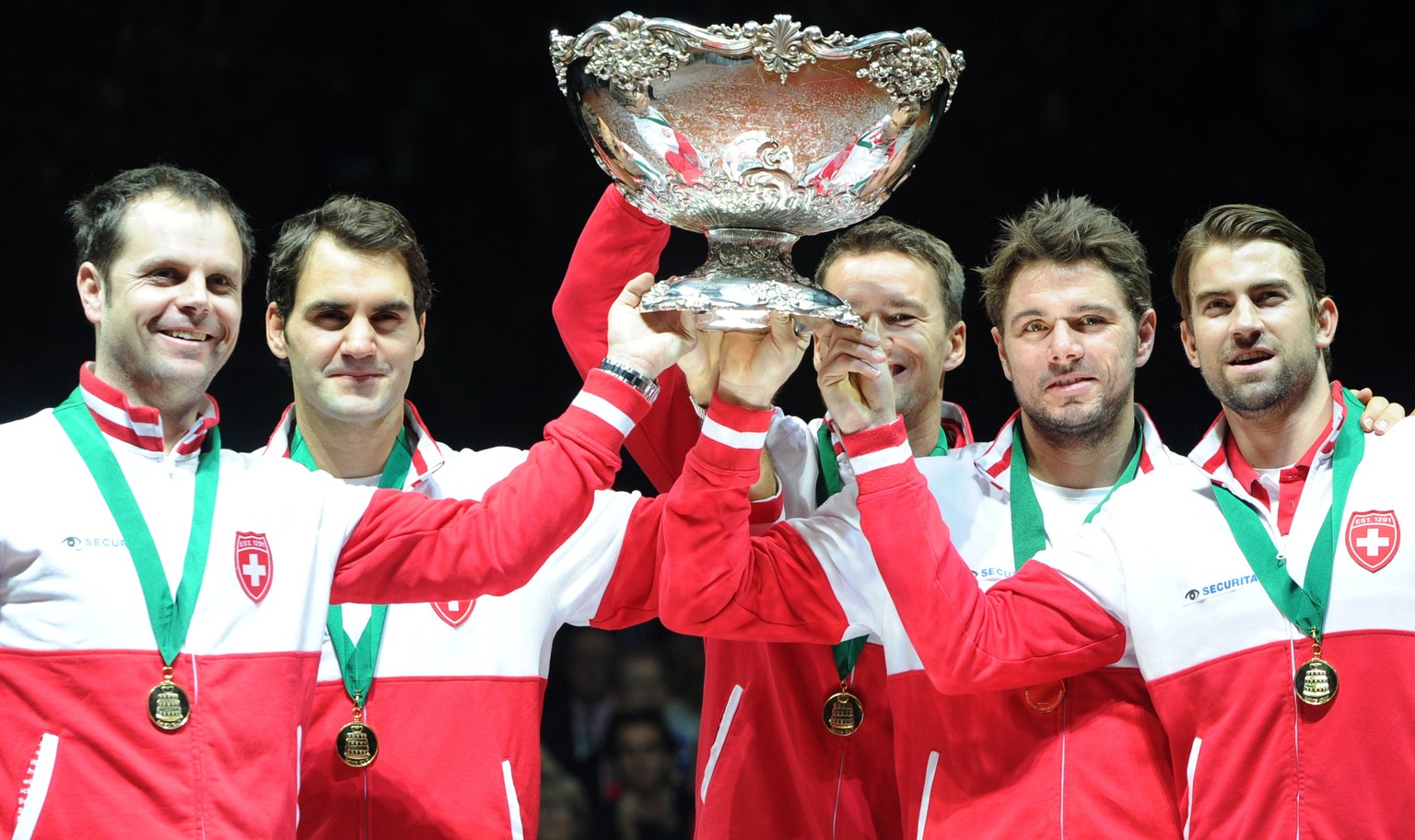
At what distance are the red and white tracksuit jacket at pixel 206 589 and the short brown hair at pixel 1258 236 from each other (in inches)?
45.0

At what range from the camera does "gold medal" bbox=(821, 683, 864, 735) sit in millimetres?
2873

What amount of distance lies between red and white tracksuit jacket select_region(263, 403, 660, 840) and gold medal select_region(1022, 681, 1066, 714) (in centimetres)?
73

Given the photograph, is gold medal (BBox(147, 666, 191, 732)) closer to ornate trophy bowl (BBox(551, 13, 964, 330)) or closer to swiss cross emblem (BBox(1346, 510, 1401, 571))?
ornate trophy bowl (BBox(551, 13, 964, 330))

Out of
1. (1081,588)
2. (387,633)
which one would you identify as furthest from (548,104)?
(1081,588)

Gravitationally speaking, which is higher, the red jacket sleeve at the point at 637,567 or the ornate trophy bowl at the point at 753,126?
the ornate trophy bowl at the point at 753,126

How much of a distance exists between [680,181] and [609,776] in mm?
2868

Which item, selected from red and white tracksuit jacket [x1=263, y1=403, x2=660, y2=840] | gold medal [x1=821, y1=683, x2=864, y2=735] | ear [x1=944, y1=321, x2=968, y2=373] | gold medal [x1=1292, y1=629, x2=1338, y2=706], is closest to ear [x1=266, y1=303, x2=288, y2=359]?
Answer: red and white tracksuit jacket [x1=263, y1=403, x2=660, y2=840]

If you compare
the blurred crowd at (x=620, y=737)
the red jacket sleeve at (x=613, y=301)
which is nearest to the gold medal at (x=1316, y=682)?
the red jacket sleeve at (x=613, y=301)

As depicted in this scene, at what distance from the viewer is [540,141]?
557cm

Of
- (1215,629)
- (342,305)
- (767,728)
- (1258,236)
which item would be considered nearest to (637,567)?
(767,728)

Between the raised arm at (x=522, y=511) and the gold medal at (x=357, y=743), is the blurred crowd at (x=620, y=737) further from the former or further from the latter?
the raised arm at (x=522, y=511)

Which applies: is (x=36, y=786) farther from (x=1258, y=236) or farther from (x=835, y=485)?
(x=1258, y=236)

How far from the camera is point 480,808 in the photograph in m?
2.63

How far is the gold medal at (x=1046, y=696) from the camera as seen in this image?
251cm
